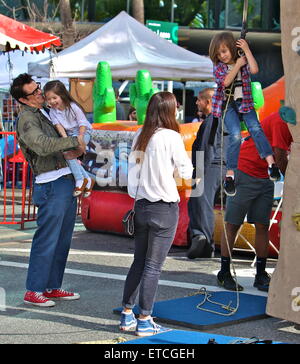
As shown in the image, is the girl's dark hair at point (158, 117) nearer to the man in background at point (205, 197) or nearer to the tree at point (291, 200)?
the tree at point (291, 200)

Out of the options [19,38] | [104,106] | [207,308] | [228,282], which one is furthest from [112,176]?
[207,308]

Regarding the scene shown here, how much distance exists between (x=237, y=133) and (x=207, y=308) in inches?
68.9

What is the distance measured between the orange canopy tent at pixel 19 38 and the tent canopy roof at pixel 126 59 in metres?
3.98

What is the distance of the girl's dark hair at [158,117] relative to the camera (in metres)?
6.51

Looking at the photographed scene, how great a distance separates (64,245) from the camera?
25.2ft

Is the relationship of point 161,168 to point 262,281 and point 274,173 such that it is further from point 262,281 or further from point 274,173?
point 262,281

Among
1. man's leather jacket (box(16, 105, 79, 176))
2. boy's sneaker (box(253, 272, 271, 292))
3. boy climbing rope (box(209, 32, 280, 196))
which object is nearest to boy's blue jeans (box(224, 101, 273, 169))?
boy climbing rope (box(209, 32, 280, 196))

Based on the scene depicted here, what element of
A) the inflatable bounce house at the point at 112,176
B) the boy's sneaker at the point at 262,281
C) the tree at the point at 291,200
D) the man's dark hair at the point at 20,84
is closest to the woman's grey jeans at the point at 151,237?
the tree at the point at 291,200

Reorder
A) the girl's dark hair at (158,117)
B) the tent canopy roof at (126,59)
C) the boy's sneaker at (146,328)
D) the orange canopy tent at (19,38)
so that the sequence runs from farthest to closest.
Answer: the tent canopy roof at (126,59) < the orange canopy tent at (19,38) < the girl's dark hair at (158,117) < the boy's sneaker at (146,328)

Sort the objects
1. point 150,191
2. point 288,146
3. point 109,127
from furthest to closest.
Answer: point 109,127 < point 288,146 < point 150,191
